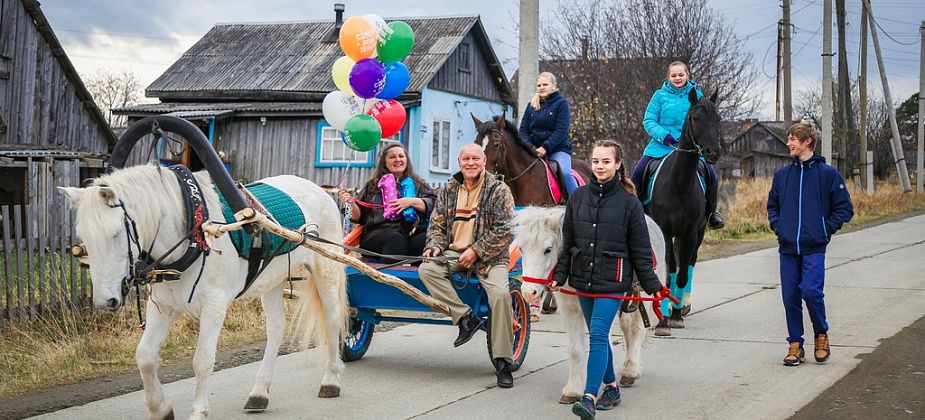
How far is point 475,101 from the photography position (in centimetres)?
3284

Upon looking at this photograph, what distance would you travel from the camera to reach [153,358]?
539cm

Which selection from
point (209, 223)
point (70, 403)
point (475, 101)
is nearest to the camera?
point (209, 223)

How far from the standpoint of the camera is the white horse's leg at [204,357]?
212 inches

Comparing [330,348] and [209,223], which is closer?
[209,223]

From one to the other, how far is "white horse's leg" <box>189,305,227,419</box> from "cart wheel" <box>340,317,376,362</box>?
2284 millimetres

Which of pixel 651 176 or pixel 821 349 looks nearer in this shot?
pixel 821 349

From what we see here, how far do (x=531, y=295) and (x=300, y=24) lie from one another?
29413mm

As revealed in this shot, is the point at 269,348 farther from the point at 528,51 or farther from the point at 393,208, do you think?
the point at 528,51

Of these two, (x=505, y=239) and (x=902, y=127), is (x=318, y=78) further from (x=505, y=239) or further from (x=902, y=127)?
(x=902, y=127)

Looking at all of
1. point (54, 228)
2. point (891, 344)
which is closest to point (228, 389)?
point (54, 228)

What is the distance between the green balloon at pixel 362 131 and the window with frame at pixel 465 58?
21041mm

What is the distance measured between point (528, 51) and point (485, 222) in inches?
190

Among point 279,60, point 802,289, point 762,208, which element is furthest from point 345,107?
point 279,60

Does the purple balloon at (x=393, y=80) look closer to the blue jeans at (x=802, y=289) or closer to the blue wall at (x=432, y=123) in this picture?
the blue jeans at (x=802, y=289)
